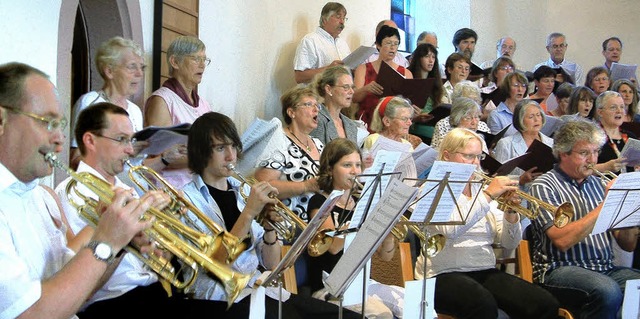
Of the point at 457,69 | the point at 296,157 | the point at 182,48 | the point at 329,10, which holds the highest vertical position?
the point at 329,10

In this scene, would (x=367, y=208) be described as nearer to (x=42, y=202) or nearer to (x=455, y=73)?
(x=42, y=202)

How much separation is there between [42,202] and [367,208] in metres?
1.40

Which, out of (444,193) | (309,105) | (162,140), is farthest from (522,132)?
(162,140)

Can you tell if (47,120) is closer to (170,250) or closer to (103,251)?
(103,251)

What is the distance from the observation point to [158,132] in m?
3.79

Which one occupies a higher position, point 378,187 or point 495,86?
point 378,187

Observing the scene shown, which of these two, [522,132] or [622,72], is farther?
[622,72]

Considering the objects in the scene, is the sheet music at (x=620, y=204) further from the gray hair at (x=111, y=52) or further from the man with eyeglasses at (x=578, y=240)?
the gray hair at (x=111, y=52)

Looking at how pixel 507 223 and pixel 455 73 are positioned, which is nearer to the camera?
pixel 507 223

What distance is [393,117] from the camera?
625cm

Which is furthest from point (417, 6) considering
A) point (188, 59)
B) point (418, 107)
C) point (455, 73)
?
point (188, 59)

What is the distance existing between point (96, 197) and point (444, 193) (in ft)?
5.26

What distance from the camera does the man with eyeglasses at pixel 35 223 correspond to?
232cm

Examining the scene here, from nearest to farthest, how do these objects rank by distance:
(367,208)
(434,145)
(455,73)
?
(367,208)
(434,145)
(455,73)
